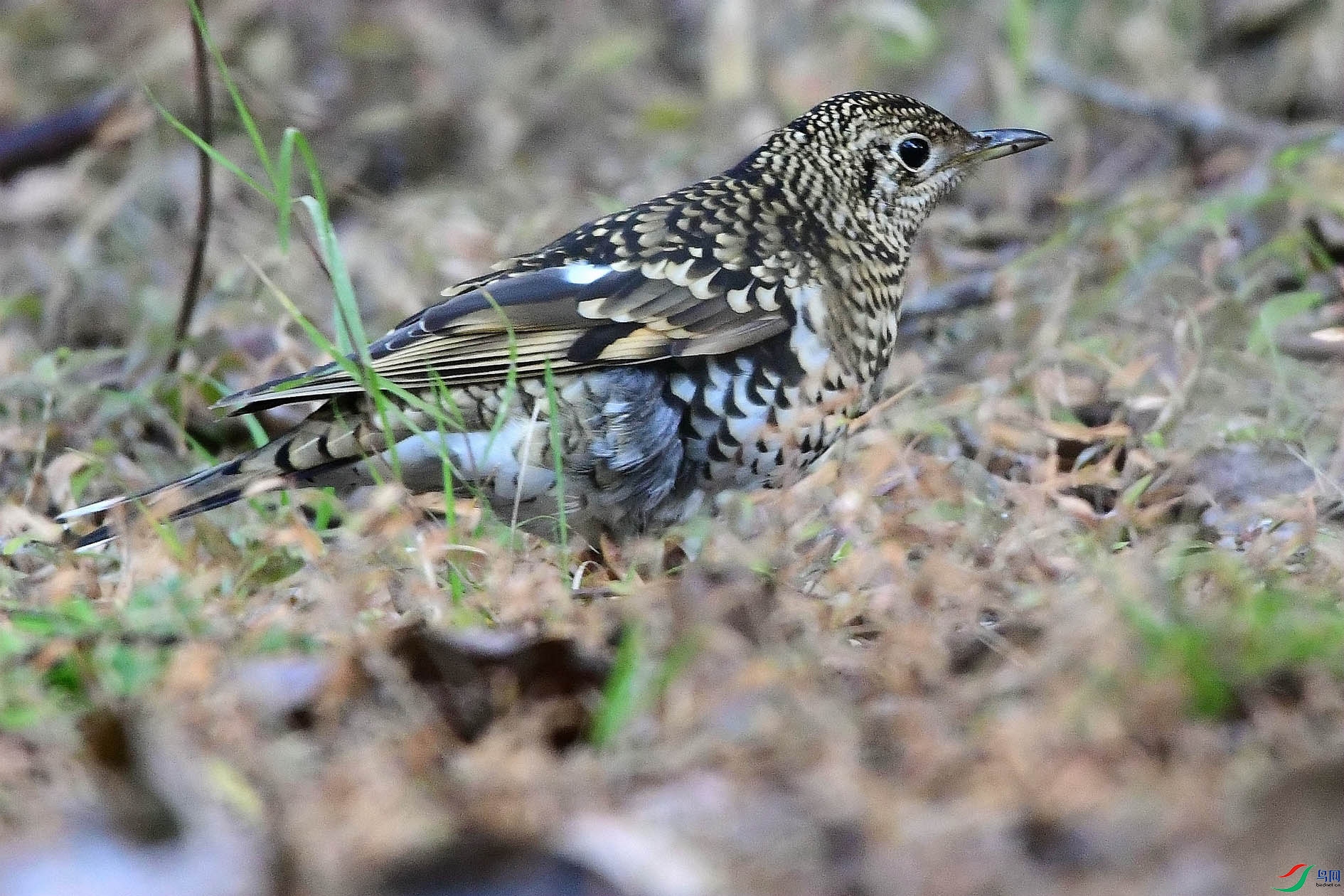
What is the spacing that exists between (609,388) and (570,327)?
15cm

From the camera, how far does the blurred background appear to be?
178cm

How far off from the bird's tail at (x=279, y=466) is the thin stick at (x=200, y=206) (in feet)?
2.82

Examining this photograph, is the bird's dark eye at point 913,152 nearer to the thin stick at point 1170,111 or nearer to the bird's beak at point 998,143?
the bird's beak at point 998,143

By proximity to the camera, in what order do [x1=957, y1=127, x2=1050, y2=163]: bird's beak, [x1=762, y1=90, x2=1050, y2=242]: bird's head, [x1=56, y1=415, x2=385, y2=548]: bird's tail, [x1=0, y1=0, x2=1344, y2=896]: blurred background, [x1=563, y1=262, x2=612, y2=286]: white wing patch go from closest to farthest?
[x1=0, y1=0, x2=1344, y2=896]: blurred background, [x1=56, y1=415, x2=385, y2=548]: bird's tail, [x1=563, y1=262, x2=612, y2=286]: white wing patch, [x1=762, y1=90, x2=1050, y2=242]: bird's head, [x1=957, y1=127, x2=1050, y2=163]: bird's beak

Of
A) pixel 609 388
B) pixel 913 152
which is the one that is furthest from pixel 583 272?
pixel 913 152

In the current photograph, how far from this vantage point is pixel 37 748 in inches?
84.7

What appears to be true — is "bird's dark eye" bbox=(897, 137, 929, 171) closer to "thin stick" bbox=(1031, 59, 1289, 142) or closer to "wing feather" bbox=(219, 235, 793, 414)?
"wing feather" bbox=(219, 235, 793, 414)

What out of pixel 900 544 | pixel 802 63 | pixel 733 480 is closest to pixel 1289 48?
pixel 802 63

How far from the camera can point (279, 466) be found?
3402 mm

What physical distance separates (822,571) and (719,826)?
119cm

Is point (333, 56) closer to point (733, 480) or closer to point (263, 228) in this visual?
point (263, 228)

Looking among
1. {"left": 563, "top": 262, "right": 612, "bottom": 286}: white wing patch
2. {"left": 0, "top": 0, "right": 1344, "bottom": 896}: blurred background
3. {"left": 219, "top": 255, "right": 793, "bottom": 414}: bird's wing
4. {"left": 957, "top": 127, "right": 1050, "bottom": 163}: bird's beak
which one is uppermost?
{"left": 957, "top": 127, "right": 1050, "bottom": 163}: bird's beak

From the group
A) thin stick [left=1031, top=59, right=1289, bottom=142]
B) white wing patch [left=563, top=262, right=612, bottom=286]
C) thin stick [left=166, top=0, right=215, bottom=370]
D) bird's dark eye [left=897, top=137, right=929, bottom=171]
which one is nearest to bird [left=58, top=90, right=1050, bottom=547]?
white wing patch [left=563, top=262, right=612, bottom=286]

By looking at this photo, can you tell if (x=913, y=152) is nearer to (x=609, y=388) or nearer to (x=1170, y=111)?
(x=609, y=388)
